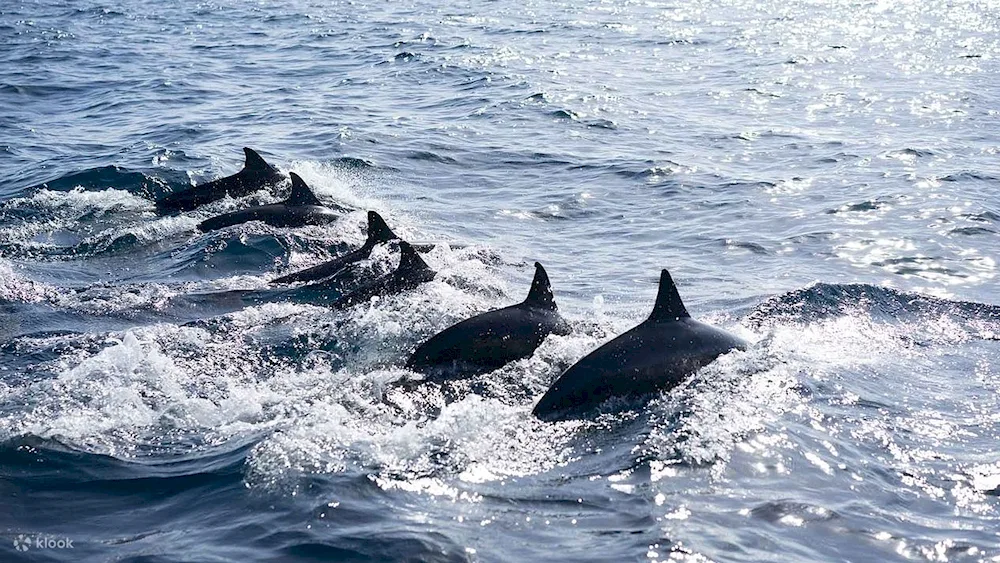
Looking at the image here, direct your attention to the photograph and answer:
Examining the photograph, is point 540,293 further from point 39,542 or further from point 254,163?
point 254,163

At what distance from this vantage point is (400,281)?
14.1 metres

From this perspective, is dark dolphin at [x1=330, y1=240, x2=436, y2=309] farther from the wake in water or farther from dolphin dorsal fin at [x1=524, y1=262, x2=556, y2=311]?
dolphin dorsal fin at [x1=524, y1=262, x2=556, y2=311]

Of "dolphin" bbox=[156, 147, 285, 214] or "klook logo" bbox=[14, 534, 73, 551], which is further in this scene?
"dolphin" bbox=[156, 147, 285, 214]

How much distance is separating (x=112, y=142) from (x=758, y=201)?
14147mm

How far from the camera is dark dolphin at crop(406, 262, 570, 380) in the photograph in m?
11.7

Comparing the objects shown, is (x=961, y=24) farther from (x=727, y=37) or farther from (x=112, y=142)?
(x=112, y=142)

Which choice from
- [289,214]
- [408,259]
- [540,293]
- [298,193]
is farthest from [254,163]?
[540,293]

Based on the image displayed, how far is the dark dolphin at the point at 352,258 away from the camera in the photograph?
1544 cm

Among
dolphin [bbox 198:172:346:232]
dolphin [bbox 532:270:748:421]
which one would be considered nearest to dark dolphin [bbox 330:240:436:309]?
dolphin [bbox 532:270:748:421]

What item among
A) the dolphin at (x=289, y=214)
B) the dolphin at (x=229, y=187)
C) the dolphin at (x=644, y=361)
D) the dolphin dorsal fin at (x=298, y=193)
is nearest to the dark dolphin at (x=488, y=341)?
the dolphin at (x=644, y=361)

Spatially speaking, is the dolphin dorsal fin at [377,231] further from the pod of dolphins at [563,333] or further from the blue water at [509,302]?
the pod of dolphins at [563,333]

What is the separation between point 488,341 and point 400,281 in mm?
2551

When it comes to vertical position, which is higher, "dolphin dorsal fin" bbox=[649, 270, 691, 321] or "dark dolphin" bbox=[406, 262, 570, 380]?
"dolphin dorsal fin" bbox=[649, 270, 691, 321]

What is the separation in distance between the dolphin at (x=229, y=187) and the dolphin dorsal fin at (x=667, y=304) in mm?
10510
